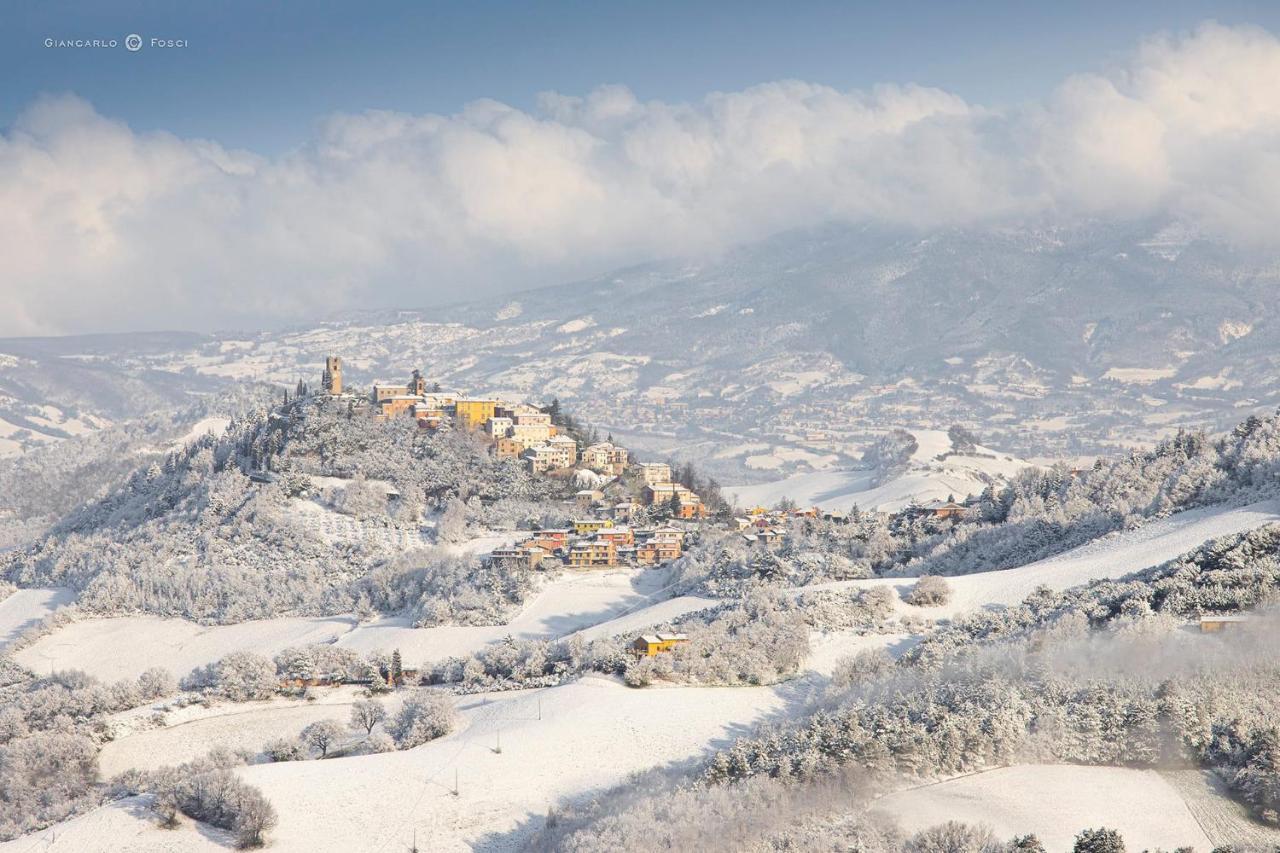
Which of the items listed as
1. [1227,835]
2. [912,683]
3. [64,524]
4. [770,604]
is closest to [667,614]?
[770,604]

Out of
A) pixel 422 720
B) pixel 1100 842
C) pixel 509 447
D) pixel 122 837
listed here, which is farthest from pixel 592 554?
pixel 1100 842

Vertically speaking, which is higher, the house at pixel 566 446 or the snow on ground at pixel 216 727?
the house at pixel 566 446

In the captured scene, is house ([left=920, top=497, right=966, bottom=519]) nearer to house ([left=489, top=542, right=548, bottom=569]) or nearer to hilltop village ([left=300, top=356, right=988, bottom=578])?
hilltop village ([left=300, top=356, right=988, bottom=578])

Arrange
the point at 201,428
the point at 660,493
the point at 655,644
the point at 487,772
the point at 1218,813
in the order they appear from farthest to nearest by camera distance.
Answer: the point at 201,428
the point at 660,493
the point at 655,644
the point at 487,772
the point at 1218,813

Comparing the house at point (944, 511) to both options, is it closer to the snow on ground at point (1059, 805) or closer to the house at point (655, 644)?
the house at point (655, 644)

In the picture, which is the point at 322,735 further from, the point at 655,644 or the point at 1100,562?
the point at 1100,562

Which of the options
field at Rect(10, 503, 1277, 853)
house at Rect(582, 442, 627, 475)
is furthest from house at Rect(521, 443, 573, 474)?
field at Rect(10, 503, 1277, 853)

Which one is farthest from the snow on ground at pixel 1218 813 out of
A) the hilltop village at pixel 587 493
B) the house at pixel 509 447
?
the house at pixel 509 447
